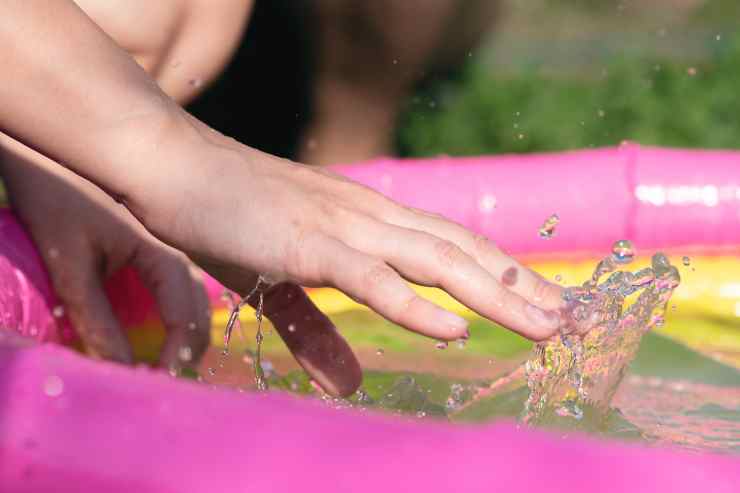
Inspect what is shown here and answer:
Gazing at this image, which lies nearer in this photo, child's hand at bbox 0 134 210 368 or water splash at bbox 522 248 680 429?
water splash at bbox 522 248 680 429

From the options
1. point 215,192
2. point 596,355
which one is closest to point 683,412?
point 596,355

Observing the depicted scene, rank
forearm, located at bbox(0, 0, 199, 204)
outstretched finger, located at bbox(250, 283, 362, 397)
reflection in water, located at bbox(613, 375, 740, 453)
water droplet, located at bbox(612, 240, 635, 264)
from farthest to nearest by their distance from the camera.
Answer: water droplet, located at bbox(612, 240, 635, 264), reflection in water, located at bbox(613, 375, 740, 453), outstretched finger, located at bbox(250, 283, 362, 397), forearm, located at bbox(0, 0, 199, 204)

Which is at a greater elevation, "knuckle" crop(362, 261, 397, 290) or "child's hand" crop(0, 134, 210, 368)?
"knuckle" crop(362, 261, 397, 290)

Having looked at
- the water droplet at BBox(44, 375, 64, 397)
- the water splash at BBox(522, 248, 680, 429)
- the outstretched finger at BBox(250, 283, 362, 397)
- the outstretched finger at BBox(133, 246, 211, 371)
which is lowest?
the outstretched finger at BBox(133, 246, 211, 371)

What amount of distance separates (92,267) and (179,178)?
530 millimetres

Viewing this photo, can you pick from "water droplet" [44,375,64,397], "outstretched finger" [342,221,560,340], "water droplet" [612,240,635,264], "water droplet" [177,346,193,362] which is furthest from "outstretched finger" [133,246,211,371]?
"water droplet" [44,375,64,397]

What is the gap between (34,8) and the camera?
1.00m

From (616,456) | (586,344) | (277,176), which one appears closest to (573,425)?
(586,344)

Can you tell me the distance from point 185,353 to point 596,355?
527mm

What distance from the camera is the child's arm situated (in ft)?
2.94

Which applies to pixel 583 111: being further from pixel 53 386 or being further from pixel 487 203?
pixel 53 386

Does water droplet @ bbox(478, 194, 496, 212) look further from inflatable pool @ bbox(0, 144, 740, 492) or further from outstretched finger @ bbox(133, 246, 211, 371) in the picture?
inflatable pool @ bbox(0, 144, 740, 492)

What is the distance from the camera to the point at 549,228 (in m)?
1.75

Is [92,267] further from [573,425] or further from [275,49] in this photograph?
[275,49]
